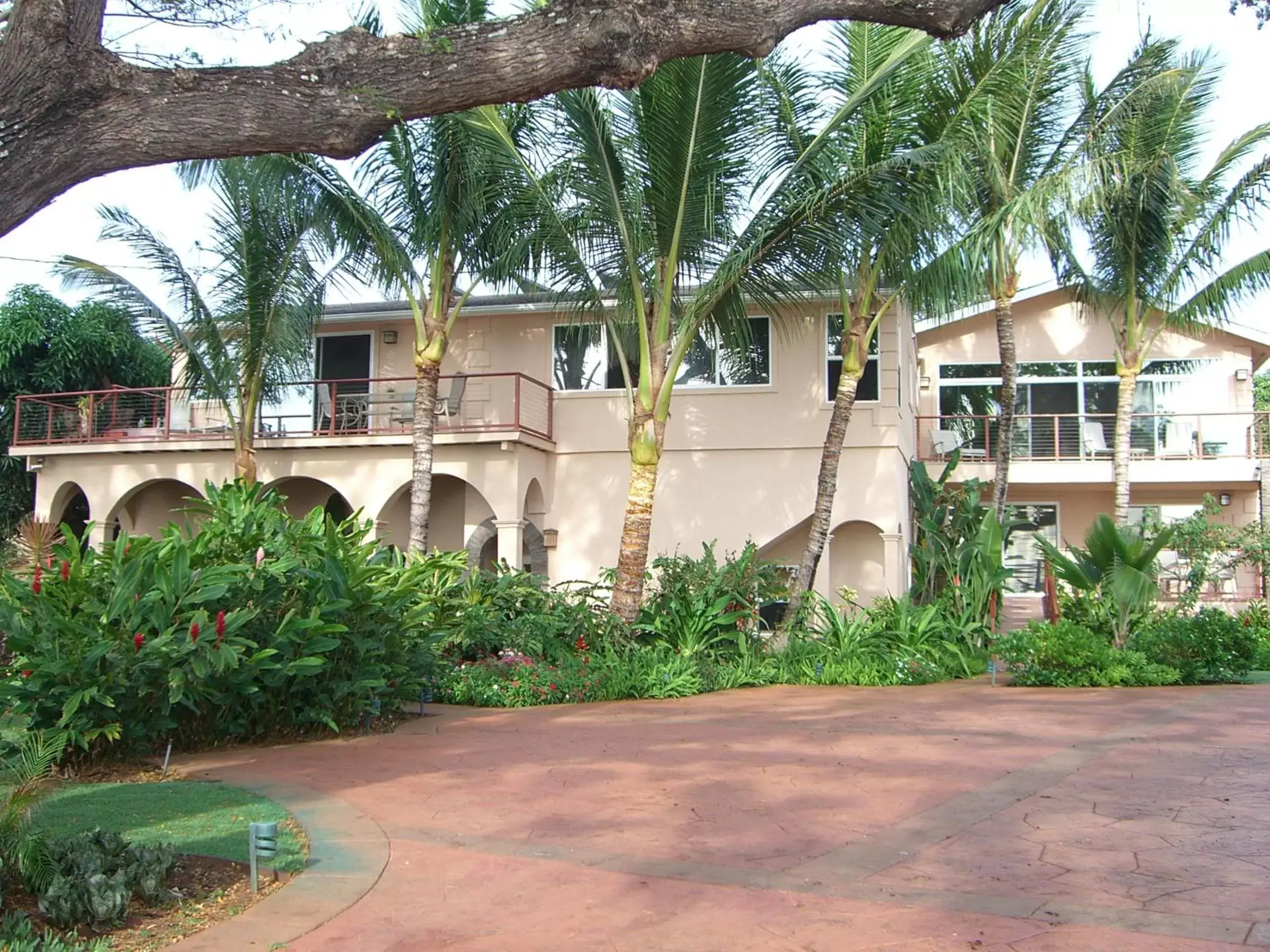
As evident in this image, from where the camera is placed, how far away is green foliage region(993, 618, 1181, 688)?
12.6m

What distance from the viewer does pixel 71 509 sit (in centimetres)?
2261

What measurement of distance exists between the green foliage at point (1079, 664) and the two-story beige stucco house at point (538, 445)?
182 inches

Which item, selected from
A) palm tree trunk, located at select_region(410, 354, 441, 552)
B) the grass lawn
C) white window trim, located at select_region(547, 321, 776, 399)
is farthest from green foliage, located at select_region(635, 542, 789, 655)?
the grass lawn

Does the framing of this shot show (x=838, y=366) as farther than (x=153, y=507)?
No

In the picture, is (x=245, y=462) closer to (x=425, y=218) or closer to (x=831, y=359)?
(x=425, y=218)

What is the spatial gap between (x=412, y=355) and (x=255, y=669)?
1181cm

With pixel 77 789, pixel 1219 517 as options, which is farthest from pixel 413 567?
pixel 1219 517

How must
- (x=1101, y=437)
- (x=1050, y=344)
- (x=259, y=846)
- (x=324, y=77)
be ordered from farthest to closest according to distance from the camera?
(x=1050, y=344), (x=1101, y=437), (x=259, y=846), (x=324, y=77)

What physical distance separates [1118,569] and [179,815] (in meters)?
10.7

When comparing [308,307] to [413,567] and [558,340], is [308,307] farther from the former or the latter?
[413,567]

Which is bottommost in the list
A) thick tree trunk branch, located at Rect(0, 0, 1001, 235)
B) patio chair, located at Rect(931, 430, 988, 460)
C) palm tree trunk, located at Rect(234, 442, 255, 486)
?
palm tree trunk, located at Rect(234, 442, 255, 486)

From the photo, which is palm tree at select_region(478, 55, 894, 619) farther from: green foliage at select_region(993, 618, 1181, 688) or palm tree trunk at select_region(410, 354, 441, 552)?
green foliage at select_region(993, 618, 1181, 688)

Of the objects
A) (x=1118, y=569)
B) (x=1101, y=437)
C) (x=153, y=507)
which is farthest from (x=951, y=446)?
(x=153, y=507)

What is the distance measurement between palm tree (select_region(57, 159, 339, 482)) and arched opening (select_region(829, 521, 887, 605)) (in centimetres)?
880
